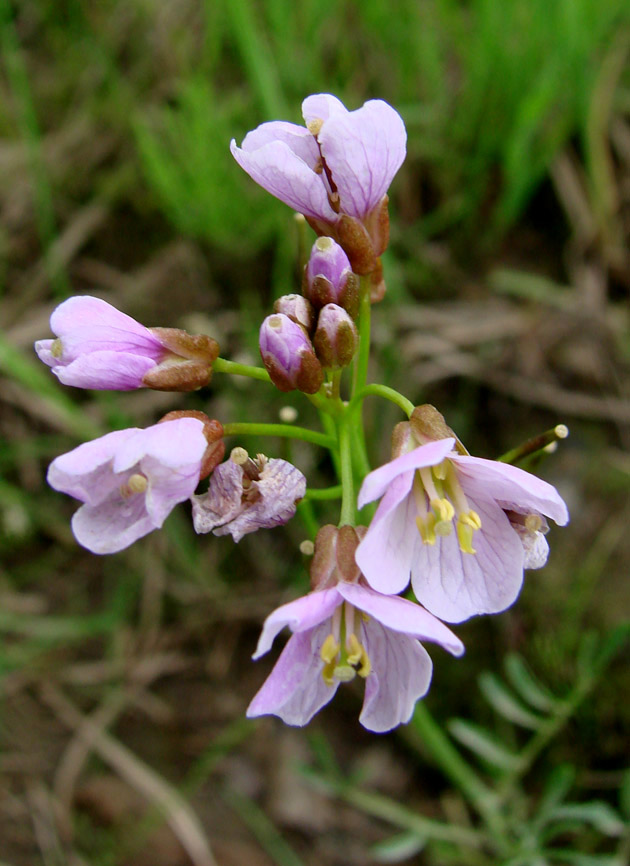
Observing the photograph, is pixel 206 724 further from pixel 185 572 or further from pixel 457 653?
pixel 457 653

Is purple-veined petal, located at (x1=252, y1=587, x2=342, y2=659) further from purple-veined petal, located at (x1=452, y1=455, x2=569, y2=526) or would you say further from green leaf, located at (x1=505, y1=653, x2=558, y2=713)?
green leaf, located at (x1=505, y1=653, x2=558, y2=713)

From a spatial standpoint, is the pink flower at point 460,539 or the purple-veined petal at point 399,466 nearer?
the purple-veined petal at point 399,466

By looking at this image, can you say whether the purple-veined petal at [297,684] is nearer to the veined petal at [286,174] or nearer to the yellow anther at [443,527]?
the yellow anther at [443,527]

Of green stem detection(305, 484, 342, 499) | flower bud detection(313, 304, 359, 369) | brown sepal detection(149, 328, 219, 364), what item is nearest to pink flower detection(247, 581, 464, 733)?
green stem detection(305, 484, 342, 499)

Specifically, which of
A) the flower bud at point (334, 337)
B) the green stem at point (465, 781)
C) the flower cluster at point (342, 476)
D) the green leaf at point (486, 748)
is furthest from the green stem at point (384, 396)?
the green leaf at point (486, 748)

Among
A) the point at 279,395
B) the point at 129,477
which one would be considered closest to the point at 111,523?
the point at 129,477

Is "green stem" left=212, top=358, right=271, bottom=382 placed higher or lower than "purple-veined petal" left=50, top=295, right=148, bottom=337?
lower
